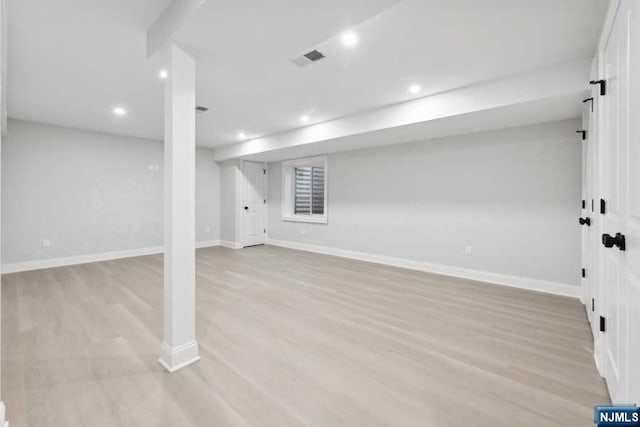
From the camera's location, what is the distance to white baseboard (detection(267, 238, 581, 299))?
11.3 feet

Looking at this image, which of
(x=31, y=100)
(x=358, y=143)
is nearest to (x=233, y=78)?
(x=358, y=143)

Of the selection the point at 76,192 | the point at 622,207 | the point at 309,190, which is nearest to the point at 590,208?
the point at 622,207

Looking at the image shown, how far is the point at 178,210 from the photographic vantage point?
1.99m

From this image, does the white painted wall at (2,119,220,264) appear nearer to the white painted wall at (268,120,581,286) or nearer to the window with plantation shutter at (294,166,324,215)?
the window with plantation shutter at (294,166,324,215)

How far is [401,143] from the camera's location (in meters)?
4.83

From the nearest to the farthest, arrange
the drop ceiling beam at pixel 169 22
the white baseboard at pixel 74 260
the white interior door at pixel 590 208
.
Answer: the drop ceiling beam at pixel 169 22, the white interior door at pixel 590 208, the white baseboard at pixel 74 260

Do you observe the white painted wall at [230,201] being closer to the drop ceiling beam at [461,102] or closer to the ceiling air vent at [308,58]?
the drop ceiling beam at [461,102]

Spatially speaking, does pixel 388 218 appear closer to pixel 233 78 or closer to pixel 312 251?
pixel 312 251

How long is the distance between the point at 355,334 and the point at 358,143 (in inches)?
131

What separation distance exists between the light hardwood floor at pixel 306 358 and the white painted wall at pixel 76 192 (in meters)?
1.33

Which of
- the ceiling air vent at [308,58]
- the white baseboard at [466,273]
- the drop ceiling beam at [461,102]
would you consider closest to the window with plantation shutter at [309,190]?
the white baseboard at [466,273]

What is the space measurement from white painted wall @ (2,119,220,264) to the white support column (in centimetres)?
435

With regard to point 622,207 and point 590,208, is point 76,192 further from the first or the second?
point 590,208

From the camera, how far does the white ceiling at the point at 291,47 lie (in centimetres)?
182
